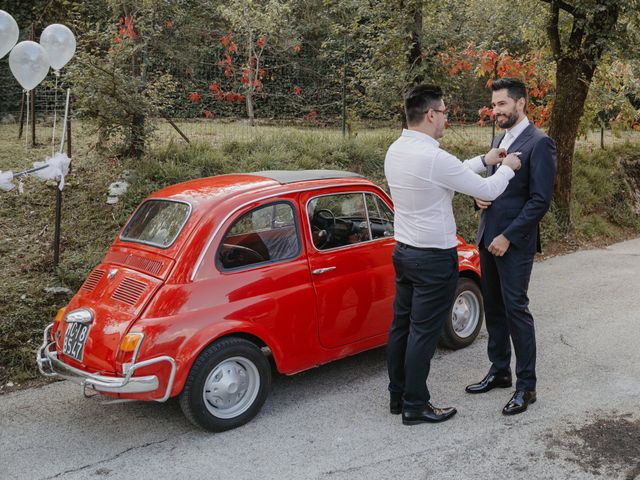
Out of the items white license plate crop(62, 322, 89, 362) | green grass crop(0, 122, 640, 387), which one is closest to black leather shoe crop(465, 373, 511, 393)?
white license plate crop(62, 322, 89, 362)

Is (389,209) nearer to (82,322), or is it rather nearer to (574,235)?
(82,322)

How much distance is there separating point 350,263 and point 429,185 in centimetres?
114

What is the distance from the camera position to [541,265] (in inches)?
385

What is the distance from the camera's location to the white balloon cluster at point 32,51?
5.78 m

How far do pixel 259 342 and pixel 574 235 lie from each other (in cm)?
798

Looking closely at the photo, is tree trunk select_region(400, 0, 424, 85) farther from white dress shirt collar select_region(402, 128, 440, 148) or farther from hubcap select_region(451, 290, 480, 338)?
white dress shirt collar select_region(402, 128, 440, 148)

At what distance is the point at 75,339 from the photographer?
475cm

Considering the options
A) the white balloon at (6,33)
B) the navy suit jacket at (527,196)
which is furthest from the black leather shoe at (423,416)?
the white balloon at (6,33)

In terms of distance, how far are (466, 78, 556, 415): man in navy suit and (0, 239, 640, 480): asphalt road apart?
37cm

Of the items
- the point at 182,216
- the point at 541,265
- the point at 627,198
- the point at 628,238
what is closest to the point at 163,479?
the point at 182,216

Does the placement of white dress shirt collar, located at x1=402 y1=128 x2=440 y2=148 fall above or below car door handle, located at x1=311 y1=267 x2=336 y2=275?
above

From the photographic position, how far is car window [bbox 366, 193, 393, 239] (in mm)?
5727

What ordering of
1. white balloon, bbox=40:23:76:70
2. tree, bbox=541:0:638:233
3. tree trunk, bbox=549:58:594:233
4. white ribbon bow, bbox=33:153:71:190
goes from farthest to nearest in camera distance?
tree trunk, bbox=549:58:594:233
tree, bbox=541:0:638:233
white balloon, bbox=40:23:76:70
white ribbon bow, bbox=33:153:71:190

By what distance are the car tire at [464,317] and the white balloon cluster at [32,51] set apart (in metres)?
4.32
